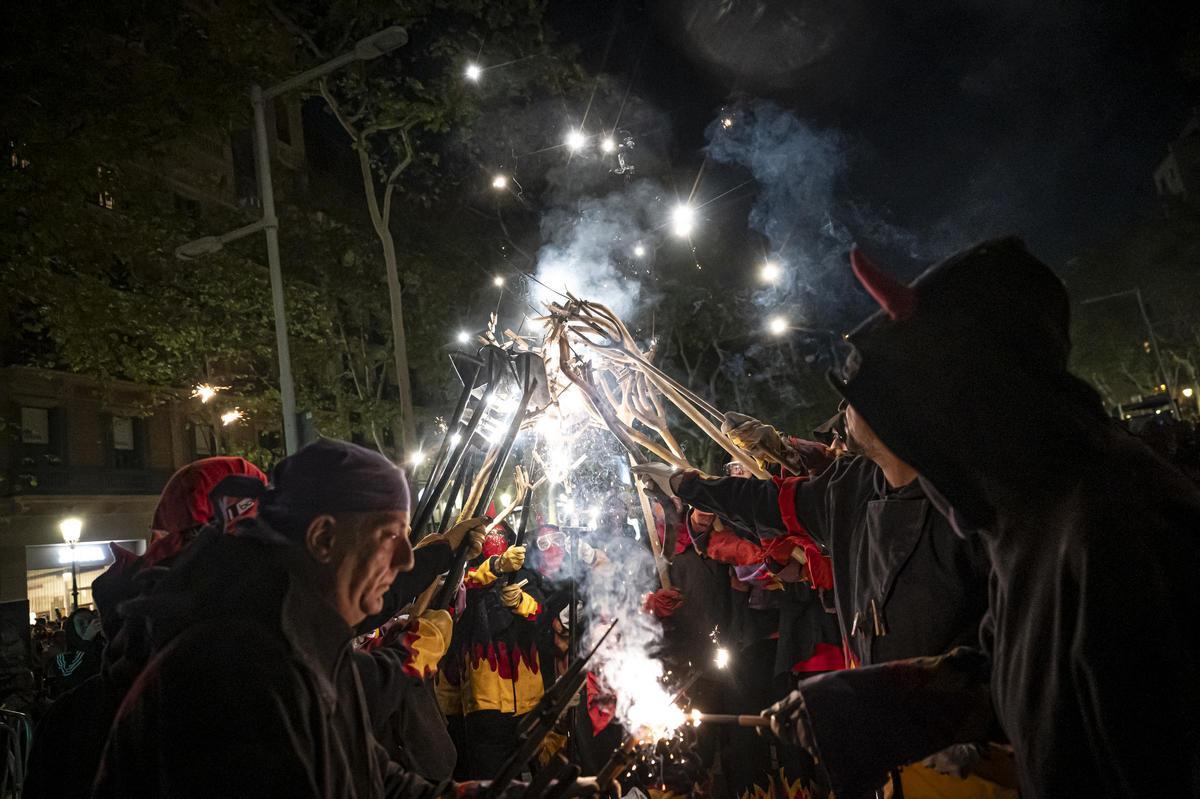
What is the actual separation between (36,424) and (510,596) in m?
25.2

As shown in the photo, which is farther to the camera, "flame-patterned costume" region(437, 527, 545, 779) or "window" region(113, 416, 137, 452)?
"window" region(113, 416, 137, 452)

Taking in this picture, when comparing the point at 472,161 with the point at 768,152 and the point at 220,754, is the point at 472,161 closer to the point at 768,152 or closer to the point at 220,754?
the point at 768,152

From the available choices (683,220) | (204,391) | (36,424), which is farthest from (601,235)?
(36,424)

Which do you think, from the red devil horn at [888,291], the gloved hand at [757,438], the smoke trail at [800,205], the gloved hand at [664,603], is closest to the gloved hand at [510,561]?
the gloved hand at [664,603]

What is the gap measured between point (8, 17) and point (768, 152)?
43.7ft

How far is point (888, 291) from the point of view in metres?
1.95

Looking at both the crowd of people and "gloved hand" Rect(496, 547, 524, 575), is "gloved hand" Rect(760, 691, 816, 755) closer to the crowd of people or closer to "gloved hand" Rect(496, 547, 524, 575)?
the crowd of people

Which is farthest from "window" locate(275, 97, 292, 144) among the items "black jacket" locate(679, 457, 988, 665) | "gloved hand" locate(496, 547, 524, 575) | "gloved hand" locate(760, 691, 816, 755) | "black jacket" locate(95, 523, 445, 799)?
"gloved hand" locate(760, 691, 816, 755)

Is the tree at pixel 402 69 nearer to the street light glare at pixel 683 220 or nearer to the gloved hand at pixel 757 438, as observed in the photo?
the street light glare at pixel 683 220

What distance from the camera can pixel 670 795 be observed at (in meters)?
5.27

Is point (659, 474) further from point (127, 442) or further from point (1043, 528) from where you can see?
point (127, 442)

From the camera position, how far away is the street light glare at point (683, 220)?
1820 cm

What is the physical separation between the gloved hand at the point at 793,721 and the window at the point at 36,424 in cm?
2883

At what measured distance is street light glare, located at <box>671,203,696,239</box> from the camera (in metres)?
18.2
